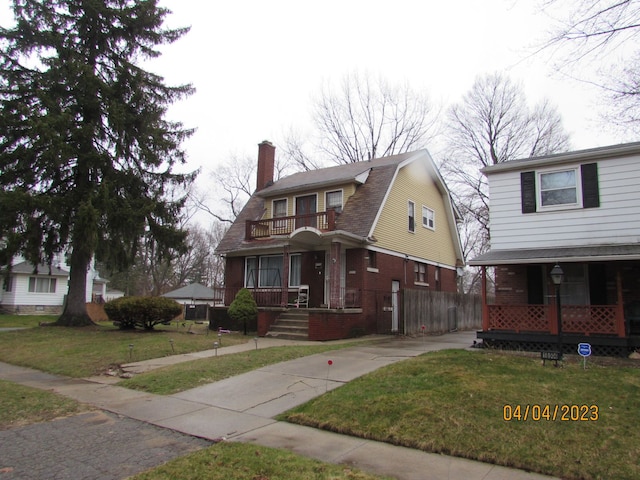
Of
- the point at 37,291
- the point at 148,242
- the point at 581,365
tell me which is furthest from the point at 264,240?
the point at 37,291

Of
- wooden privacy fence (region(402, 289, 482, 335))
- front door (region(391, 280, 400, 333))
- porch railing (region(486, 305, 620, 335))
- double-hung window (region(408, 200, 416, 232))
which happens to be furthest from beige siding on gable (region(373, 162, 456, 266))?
porch railing (region(486, 305, 620, 335))

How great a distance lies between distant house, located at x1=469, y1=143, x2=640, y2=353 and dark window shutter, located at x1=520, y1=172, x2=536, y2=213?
0.03 m

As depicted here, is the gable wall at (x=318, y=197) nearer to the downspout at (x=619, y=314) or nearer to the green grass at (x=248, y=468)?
the downspout at (x=619, y=314)

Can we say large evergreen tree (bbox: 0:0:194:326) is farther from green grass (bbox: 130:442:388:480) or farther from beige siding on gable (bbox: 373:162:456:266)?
green grass (bbox: 130:442:388:480)

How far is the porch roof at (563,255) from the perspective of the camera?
34.4 feet

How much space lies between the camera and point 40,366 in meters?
11.3

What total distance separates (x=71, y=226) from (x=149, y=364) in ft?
33.3

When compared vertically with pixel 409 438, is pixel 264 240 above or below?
above

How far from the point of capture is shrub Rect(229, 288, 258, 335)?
55.1 ft

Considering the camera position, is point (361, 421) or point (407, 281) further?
point (407, 281)

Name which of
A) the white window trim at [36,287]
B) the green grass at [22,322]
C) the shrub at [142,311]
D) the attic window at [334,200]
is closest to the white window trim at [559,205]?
the attic window at [334,200]

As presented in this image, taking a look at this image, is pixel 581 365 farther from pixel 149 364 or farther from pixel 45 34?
pixel 45 34

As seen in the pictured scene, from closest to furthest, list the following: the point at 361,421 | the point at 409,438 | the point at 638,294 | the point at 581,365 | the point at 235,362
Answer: the point at 409,438
the point at 361,421
the point at 581,365
the point at 235,362
the point at 638,294

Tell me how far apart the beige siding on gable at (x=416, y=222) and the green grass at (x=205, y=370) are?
800cm
